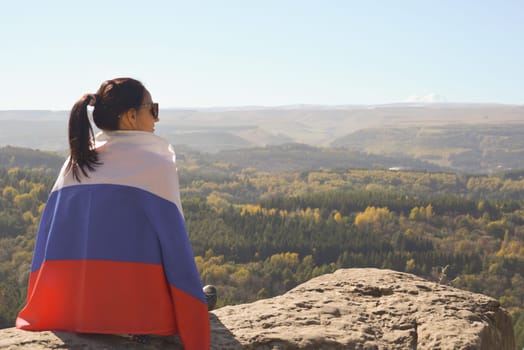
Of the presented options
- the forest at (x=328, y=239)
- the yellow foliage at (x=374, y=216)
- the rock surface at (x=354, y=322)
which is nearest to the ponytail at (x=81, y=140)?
the rock surface at (x=354, y=322)

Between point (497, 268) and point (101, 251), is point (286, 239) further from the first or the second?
point (101, 251)

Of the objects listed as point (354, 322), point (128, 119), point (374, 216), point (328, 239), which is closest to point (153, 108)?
point (128, 119)

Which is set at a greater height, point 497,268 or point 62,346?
point 62,346

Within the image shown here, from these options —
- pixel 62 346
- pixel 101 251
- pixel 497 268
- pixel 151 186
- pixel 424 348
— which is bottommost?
pixel 497 268

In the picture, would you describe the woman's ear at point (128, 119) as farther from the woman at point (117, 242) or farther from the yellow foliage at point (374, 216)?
the yellow foliage at point (374, 216)

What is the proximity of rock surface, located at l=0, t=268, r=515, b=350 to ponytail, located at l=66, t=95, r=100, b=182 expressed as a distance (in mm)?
1520

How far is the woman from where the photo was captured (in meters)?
5.79

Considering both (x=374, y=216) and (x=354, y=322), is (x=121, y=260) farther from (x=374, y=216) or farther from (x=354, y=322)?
(x=374, y=216)

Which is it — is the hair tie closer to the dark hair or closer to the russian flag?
the dark hair

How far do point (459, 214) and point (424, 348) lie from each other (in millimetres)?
148974

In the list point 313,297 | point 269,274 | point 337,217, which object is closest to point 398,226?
point 337,217

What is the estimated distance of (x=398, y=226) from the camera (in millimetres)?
144250

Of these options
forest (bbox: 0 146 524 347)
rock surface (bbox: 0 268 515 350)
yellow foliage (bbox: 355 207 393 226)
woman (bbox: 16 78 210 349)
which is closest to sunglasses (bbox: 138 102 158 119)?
woman (bbox: 16 78 210 349)

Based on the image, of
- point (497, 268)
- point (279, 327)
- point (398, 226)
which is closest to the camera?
point (279, 327)
